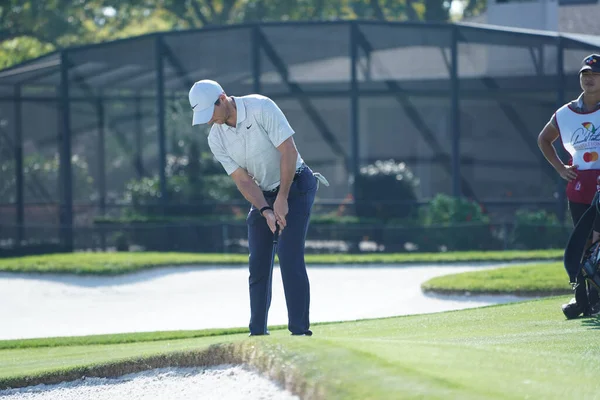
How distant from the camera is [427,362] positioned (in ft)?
17.1

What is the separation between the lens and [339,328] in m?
8.98

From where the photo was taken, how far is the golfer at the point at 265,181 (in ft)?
23.2

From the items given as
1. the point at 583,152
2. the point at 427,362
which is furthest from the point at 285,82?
the point at 427,362

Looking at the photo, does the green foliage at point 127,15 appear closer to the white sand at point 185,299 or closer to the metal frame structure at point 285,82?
the metal frame structure at point 285,82

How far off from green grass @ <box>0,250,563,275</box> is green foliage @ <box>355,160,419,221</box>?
303cm

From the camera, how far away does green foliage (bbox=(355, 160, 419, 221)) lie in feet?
69.6

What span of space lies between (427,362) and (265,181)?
2450 millimetres

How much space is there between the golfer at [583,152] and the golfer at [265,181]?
196 centimetres

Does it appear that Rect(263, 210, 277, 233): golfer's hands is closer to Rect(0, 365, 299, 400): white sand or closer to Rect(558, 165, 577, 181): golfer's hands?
Rect(0, 365, 299, 400): white sand

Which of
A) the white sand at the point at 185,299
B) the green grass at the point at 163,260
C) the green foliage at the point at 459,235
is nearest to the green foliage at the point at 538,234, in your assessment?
the green foliage at the point at 459,235

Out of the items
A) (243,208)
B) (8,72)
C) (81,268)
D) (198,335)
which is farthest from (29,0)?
(198,335)

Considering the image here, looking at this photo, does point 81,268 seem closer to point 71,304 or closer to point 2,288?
point 2,288

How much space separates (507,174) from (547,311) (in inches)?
566

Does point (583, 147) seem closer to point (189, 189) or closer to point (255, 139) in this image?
point (255, 139)
